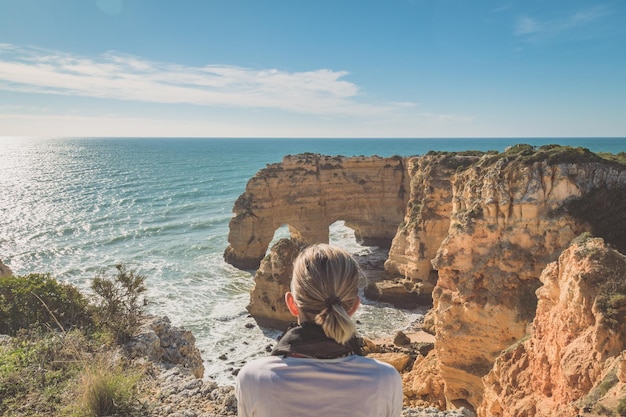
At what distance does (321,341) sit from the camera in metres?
2.37

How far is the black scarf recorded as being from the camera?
236cm

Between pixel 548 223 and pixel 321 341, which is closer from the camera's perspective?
pixel 321 341

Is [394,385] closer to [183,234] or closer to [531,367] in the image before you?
[531,367]

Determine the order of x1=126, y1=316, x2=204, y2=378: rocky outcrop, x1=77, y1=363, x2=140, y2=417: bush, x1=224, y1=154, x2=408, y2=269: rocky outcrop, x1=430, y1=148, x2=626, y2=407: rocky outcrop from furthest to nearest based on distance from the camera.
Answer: x1=224, y1=154, x2=408, y2=269: rocky outcrop, x1=430, y1=148, x2=626, y2=407: rocky outcrop, x1=126, y1=316, x2=204, y2=378: rocky outcrop, x1=77, y1=363, x2=140, y2=417: bush

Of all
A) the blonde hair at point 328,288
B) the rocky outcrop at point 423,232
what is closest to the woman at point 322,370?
the blonde hair at point 328,288

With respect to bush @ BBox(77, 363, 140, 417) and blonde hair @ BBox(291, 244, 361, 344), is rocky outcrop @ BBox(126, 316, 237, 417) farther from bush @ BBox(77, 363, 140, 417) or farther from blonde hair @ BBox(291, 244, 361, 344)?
blonde hair @ BBox(291, 244, 361, 344)

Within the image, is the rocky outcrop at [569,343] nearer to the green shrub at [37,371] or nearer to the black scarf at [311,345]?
the black scarf at [311,345]

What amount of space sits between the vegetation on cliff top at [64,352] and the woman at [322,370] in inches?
190

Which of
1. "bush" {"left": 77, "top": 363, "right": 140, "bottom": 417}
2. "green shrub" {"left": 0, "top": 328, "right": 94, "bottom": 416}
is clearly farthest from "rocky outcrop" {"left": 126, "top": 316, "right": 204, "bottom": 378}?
"bush" {"left": 77, "top": 363, "right": 140, "bottom": 417}

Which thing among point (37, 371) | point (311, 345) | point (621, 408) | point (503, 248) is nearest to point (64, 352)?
point (37, 371)

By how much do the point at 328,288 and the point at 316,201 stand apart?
123 feet

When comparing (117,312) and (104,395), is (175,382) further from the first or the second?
(117,312)

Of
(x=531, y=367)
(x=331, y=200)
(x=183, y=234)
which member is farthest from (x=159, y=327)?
(x=183, y=234)

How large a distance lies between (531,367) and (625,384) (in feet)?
12.2
